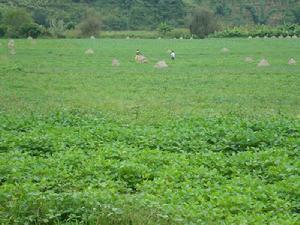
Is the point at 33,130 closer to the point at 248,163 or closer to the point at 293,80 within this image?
the point at 248,163

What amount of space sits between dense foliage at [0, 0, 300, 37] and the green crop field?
208 feet

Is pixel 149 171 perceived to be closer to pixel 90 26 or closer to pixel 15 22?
pixel 15 22

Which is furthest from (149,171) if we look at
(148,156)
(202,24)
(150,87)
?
(202,24)

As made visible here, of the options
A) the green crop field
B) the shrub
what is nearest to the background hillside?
the shrub

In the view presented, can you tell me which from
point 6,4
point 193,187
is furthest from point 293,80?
point 6,4

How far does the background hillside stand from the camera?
85.4 m

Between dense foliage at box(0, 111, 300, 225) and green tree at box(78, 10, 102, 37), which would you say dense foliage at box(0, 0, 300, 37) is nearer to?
green tree at box(78, 10, 102, 37)

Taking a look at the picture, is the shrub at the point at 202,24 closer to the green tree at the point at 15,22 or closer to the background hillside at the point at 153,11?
the background hillside at the point at 153,11

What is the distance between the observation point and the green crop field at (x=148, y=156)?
732cm

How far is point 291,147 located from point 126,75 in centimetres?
1514

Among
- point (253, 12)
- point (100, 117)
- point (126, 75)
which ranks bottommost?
point (253, 12)

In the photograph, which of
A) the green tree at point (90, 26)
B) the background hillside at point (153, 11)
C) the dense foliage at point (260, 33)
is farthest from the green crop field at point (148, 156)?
the background hillside at point (153, 11)

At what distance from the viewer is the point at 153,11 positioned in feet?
300

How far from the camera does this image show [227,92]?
20000 millimetres
